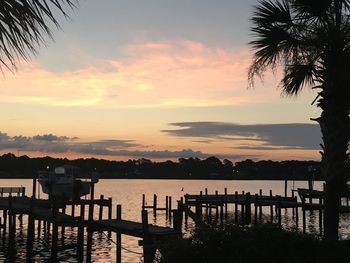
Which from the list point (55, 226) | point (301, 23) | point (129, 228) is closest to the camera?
point (301, 23)

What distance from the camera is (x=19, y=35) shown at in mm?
4434

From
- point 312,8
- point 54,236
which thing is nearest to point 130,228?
point 54,236

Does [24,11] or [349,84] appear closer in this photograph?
[24,11]

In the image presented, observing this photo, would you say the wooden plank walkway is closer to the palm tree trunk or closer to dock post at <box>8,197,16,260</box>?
the palm tree trunk

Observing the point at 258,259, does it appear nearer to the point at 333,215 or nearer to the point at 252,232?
the point at 252,232

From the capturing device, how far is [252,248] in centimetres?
852

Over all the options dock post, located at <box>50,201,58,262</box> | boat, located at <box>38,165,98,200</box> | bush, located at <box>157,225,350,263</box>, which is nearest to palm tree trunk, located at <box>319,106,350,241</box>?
bush, located at <box>157,225,350,263</box>

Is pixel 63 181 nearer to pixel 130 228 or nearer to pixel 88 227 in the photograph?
pixel 88 227

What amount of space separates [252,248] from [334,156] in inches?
315

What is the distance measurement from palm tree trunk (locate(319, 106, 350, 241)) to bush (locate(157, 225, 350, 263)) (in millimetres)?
6687

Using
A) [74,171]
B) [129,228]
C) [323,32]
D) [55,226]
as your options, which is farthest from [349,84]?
[74,171]

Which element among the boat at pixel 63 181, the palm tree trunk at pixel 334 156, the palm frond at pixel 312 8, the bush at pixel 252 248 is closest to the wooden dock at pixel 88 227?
the bush at pixel 252 248

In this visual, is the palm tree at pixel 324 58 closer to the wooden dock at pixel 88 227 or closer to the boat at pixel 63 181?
the wooden dock at pixel 88 227

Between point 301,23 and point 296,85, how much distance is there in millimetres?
2242
